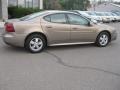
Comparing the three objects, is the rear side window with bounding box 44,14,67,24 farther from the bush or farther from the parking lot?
the bush

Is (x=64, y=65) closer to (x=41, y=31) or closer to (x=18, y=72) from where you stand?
(x=18, y=72)

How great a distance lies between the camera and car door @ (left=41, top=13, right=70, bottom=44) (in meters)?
8.80

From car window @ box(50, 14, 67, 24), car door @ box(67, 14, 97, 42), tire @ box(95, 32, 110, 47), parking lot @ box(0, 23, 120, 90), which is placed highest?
car window @ box(50, 14, 67, 24)

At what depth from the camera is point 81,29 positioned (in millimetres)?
9383

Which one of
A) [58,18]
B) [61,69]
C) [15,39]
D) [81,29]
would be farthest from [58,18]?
[61,69]

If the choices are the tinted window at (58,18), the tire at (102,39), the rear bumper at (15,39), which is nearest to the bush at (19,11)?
the tire at (102,39)

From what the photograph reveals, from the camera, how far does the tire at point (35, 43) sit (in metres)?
8.52

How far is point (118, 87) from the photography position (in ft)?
17.1

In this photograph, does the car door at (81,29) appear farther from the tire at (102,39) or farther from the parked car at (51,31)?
the tire at (102,39)

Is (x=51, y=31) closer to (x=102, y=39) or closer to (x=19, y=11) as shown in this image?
(x=102, y=39)

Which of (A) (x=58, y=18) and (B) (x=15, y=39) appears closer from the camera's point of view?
(B) (x=15, y=39)

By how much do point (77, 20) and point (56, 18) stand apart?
83cm

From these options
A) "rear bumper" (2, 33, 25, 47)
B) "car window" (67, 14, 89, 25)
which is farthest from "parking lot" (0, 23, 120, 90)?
"car window" (67, 14, 89, 25)

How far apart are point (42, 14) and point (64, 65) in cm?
266
